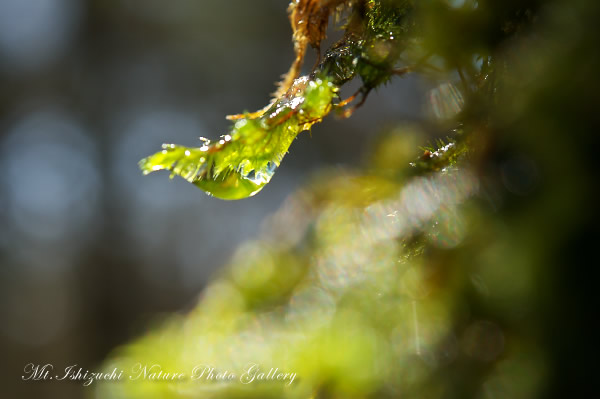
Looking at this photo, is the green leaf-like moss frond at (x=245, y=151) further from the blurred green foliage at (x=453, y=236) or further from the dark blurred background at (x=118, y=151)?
the dark blurred background at (x=118, y=151)

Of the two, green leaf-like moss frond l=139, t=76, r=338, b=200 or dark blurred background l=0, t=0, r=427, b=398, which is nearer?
green leaf-like moss frond l=139, t=76, r=338, b=200

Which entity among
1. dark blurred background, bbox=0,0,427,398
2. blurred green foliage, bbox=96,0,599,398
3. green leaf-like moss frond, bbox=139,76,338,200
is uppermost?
dark blurred background, bbox=0,0,427,398

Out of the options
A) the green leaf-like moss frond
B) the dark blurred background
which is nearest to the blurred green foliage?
the green leaf-like moss frond

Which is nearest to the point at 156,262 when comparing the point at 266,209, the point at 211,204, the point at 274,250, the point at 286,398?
the point at 211,204

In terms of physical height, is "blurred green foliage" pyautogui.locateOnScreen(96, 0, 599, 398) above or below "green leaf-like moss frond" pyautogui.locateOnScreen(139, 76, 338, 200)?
below

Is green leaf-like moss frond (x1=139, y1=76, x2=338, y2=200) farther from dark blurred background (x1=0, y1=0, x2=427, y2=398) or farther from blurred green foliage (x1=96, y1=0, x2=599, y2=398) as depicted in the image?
dark blurred background (x1=0, y1=0, x2=427, y2=398)

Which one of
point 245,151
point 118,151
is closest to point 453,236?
point 245,151

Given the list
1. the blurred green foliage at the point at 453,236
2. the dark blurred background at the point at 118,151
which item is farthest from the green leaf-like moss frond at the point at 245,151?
the dark blurred background at the point at 118,151

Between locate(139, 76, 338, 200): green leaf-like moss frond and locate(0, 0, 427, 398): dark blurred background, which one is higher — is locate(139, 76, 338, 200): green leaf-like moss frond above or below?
below

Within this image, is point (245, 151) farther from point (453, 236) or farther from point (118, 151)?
point (118, 151)
